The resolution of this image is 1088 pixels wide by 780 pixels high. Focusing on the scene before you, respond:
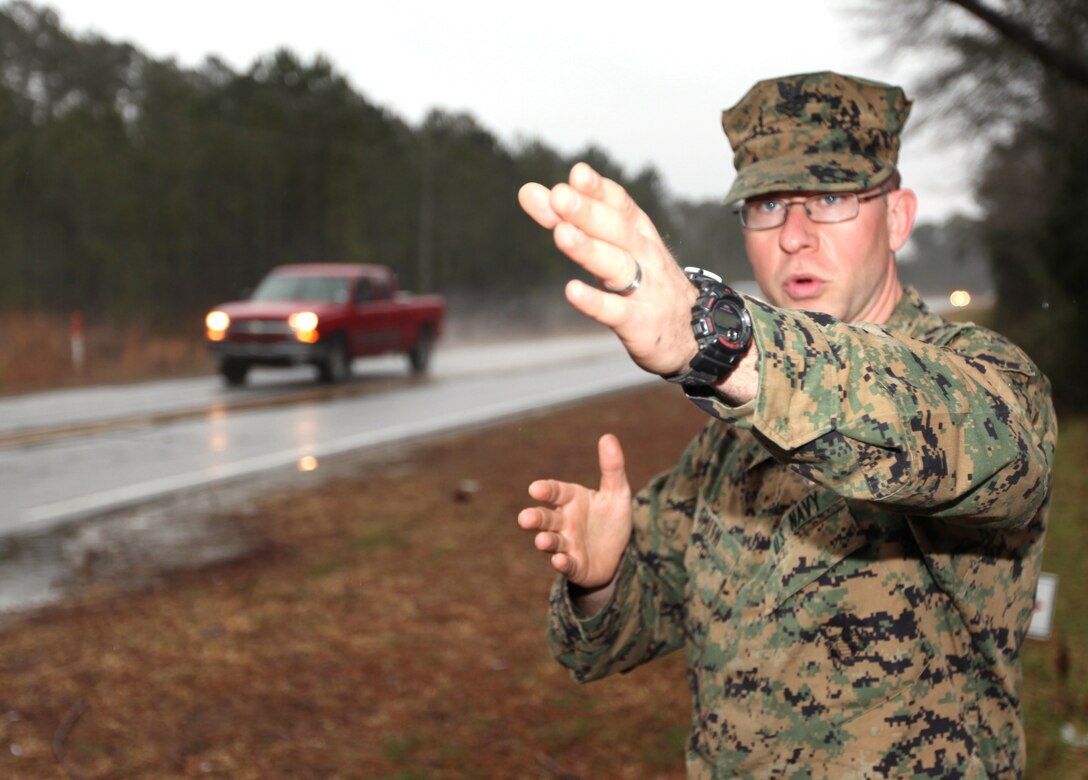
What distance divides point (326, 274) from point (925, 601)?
17697 millimetres

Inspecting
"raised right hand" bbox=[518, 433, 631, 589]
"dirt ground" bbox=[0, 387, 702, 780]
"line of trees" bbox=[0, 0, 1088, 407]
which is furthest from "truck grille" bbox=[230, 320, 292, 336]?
"raised right hand" bbox=[518, 433, 631, 589]

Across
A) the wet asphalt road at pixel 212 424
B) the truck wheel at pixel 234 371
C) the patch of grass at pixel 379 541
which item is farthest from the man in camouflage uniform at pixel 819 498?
the truck wheel at pixel 234 371

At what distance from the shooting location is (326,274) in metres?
18.9

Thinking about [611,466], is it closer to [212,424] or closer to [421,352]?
[212,424]

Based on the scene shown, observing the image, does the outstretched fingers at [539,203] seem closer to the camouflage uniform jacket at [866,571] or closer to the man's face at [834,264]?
the camouflage uniform jacket at [866,571]

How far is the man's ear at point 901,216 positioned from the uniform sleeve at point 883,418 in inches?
32.1

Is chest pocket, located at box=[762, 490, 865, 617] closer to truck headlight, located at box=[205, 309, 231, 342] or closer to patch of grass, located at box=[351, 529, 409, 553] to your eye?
patch of grass, located at box=[351, 529, 409, 553]

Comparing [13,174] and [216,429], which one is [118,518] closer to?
[216,429]

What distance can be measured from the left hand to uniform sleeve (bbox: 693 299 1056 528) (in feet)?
0.33

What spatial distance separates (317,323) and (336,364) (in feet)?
2.54

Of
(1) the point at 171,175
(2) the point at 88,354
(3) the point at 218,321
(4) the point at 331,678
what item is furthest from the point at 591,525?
(1) the point at 171,175

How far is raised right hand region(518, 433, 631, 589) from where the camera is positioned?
7.06 ft

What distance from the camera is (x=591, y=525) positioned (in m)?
2.23

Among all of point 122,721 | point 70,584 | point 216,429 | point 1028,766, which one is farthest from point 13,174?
point 1028,766
